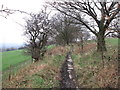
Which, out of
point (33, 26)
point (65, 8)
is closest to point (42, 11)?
point (33, 26)

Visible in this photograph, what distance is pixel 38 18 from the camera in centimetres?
2955

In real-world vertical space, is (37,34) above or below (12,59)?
above

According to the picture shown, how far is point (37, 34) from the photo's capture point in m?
28.1

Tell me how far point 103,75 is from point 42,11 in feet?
72.5

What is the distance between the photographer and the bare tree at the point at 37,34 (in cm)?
2774

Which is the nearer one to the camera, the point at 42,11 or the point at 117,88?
the point at 117,88

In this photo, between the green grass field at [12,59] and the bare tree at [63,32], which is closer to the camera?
the green grass field at [12,59]

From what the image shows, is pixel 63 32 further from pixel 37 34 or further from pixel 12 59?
pixel 37 34

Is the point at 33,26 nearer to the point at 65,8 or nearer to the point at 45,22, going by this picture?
the point at 45,22

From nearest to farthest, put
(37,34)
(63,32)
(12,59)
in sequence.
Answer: (37,34)
(12,59)
(63,32)

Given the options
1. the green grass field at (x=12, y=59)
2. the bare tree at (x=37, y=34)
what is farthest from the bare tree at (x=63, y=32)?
the bare tree at (x=37, y=34)

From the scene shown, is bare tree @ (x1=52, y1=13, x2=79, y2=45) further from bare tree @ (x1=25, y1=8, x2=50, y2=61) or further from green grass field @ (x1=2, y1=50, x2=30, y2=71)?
bare tree @ (x1=25, y1=8, x2=50, y2=61)

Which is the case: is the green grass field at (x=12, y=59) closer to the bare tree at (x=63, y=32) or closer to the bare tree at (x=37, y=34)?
the bare tree at (x=37, y=34)

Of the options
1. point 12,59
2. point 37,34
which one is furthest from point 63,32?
point 37,34
